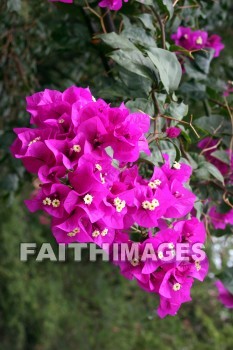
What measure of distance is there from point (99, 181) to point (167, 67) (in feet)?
0.92

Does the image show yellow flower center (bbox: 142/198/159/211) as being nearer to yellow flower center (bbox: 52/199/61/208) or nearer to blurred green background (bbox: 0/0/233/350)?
yellow flower center (bbox: 52/199/61/208)

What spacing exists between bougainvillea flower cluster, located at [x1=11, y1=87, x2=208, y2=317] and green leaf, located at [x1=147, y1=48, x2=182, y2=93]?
Result: 0.41 ft

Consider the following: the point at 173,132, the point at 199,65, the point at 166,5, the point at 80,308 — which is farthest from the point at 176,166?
the point at 80,308

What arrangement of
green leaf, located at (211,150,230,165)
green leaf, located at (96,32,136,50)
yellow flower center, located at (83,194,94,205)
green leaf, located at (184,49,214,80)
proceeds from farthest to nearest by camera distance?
1. green leaf, located at (184,49,214,80)
2. green leaf, located at (211,150,230,165)
3. green leaf, located at (96,32,136,50)
4. yellow flower center, located at (83,194,94,205)

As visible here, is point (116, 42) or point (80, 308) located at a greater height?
point (116, 42)

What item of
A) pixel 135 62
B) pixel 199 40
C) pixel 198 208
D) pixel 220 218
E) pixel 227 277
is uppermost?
pixel 135 62

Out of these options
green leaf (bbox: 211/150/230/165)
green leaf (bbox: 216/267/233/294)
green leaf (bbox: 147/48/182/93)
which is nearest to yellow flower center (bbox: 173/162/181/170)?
green leaf (bbox: 147/48/182/93)

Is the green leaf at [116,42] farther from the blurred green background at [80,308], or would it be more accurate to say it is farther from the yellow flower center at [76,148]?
the blurred green background at [80,308]

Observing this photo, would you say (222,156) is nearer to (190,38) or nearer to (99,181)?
(190,38)

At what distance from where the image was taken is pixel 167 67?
2.86ft

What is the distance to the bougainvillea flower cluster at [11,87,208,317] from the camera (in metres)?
0.68

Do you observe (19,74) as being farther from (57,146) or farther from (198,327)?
(198,327)

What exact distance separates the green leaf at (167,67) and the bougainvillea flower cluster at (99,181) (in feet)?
0.41

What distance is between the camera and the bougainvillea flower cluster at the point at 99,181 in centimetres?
68
